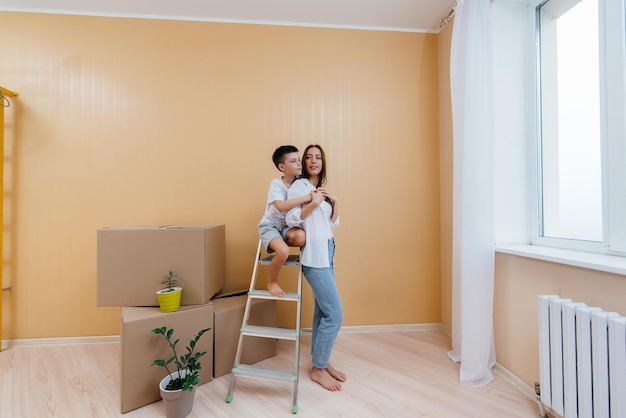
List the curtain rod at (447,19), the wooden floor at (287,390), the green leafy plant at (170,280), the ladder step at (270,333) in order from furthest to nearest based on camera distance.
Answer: the curtain rod at (447,19)
the green leafy plant at (170,280)
the ladder step at (270,333)
the wooden floor at (287,390)

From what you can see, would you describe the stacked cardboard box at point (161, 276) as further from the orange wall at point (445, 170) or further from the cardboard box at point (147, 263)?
the orange wall at point (445, 170)

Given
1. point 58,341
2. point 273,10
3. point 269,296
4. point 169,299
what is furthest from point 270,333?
point 273,10

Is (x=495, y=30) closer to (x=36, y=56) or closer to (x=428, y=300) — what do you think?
(x=428, y=300)

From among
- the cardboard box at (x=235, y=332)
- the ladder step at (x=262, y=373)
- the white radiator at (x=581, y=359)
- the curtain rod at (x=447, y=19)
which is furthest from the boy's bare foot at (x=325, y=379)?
the curtain rod at (x=447, y=19)

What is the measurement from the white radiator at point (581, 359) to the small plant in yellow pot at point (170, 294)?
1.84 m

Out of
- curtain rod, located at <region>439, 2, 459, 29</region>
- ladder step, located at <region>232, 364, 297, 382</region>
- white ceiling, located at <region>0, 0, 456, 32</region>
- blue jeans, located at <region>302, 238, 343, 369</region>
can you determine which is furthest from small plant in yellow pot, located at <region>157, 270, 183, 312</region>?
curtain rod, located at <region>439, 2, 459, 29</region>

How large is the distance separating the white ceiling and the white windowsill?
1.83m

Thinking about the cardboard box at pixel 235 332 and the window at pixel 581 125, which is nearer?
the window at pixel 581 125

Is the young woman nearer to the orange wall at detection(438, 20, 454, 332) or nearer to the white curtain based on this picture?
the white curtain

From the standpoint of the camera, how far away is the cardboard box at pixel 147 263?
68.2 inches

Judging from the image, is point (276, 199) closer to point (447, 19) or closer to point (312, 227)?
point (312, 227)

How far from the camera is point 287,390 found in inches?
66.1

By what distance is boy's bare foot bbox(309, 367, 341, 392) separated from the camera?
1671mm

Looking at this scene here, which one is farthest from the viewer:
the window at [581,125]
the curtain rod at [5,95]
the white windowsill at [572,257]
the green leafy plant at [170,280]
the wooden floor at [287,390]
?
the curtain rod at [5,95]
